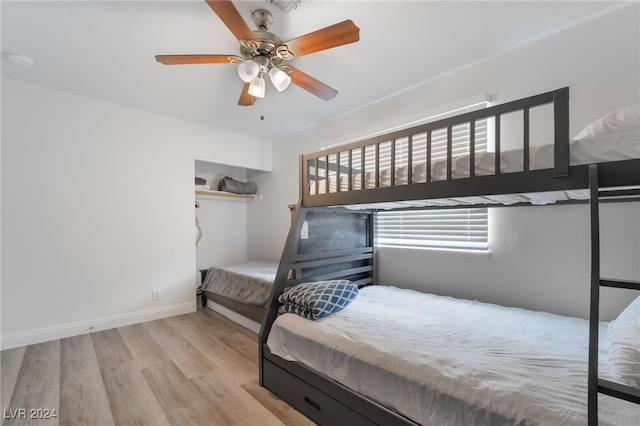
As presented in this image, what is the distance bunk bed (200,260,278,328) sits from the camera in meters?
2.83

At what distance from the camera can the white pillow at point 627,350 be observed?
3.17 ft

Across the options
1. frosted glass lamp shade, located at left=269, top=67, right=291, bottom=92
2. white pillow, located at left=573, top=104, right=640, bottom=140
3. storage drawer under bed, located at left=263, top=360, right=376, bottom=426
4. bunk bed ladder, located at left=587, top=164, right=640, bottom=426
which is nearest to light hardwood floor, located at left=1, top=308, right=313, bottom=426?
storage drawer under bed, located at left=263, top=360, right=376, bottom=426

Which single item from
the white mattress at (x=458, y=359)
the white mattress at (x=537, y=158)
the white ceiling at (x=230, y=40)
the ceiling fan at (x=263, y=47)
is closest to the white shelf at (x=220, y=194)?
the white ceiling at (x=230, y=40)

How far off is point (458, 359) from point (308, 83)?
78.7 inches

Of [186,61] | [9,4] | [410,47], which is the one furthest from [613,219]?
[9,4]

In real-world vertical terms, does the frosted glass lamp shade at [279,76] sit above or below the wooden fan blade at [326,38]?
below

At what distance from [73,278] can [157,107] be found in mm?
2011

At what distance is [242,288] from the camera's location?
3.08 m

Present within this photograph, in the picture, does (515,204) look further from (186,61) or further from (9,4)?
(9,4)

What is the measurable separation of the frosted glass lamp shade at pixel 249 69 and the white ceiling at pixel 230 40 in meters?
0.32

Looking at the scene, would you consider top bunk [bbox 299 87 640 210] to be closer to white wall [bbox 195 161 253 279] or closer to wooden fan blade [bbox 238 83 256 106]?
wooden fan blade [bbox 238 83 256 106]

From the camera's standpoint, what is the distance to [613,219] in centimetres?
176

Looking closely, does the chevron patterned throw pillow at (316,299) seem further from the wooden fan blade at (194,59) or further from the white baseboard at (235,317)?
the wooden fan blade at (194,59)

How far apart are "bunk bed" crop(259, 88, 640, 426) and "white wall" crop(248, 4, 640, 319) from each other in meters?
0.19
